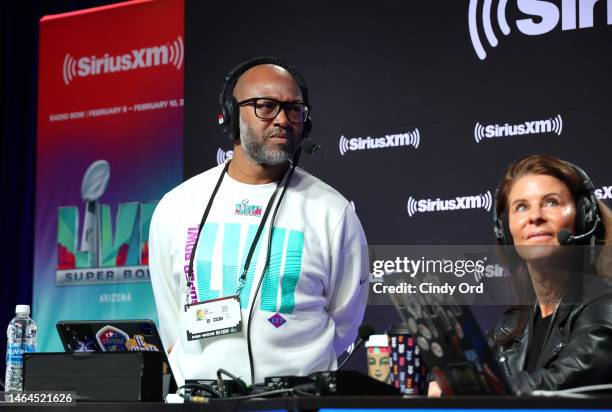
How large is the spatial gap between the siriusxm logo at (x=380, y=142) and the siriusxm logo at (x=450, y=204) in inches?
9.3

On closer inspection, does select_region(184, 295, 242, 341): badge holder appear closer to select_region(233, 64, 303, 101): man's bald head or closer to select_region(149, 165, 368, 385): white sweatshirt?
select_region(149, 165, 368, 385): white sweatshirt

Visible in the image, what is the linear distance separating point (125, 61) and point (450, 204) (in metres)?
2.29

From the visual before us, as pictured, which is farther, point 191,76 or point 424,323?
point 191,76

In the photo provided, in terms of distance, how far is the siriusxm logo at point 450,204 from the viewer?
3924 mm

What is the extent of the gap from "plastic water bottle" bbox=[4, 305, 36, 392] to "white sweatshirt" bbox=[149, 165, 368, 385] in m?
0.43

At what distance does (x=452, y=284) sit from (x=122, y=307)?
82.6 inches

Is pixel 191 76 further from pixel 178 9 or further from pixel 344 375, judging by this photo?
pixel 344 375

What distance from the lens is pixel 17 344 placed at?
111 inches

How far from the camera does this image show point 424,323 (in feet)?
5.77

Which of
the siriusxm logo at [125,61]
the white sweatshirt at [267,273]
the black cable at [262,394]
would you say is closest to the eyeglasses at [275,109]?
the white sweatshirt at [267,273]

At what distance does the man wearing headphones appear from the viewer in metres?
2.95

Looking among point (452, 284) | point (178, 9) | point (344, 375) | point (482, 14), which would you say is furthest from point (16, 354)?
point (178, 9)

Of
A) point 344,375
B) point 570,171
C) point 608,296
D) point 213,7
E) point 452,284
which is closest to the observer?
point 344,375

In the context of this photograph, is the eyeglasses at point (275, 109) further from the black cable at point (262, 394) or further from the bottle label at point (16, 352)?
the black cable at point (262, 394)
